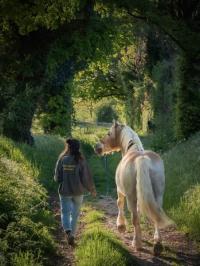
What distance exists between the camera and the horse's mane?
30.1 ft

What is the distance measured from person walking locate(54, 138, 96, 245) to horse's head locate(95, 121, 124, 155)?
129 cm

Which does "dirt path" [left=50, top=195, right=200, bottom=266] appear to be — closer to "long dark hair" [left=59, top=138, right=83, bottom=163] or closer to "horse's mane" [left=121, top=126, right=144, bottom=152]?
"long dark hair" [left=59, top=138, right=83, bottom=163]

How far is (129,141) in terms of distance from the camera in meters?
9.41

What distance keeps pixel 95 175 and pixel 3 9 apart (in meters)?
8.63

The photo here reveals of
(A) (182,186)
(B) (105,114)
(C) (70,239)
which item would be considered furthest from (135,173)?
(B) (105,114)

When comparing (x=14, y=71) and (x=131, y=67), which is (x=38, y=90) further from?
(x=131, y=67)

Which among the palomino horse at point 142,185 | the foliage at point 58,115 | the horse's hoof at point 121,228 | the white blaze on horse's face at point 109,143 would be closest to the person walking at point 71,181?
the palomino horse at point 142,185

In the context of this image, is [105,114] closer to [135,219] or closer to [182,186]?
[182,186]

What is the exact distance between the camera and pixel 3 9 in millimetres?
9758

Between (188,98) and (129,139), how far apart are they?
1096 centimetres

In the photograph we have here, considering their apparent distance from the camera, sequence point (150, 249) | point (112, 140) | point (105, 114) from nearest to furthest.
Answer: point (150, 249) → point (112, 140) → point (105, 114)

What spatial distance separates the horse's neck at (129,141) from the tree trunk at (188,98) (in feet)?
34.3

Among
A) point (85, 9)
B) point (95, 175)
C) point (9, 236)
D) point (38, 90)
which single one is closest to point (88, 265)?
point (9, 236)

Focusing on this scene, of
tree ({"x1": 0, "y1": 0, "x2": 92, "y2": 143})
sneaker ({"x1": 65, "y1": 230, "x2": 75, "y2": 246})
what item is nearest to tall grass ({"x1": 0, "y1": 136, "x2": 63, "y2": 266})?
sneaker ({"x1": 65, "y1": 230, "x2": 75, "y2": 246})
